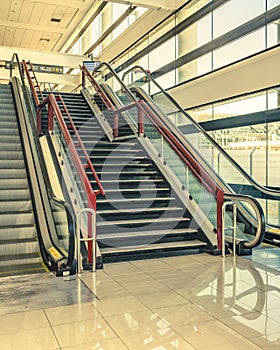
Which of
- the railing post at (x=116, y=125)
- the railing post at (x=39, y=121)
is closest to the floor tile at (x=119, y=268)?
the railing post at (x=39, y=121)

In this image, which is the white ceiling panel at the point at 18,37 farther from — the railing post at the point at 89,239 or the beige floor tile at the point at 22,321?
the beige floor tile at the point at 22,321

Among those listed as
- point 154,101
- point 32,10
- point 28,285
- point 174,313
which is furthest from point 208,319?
point 32,10

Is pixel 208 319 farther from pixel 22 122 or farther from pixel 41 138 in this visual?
pixel 22 122

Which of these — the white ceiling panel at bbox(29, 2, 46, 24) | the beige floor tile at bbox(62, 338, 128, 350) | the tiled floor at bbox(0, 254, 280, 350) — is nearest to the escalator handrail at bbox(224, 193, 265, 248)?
the tiled floor at bbox(0, 254, 280, 350)

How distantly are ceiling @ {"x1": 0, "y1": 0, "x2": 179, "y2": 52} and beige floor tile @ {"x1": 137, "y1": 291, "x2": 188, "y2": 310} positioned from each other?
9239mm

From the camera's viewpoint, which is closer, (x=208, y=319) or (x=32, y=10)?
(x=208, y=319)

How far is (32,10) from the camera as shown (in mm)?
14492

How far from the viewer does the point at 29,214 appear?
20.1 ft

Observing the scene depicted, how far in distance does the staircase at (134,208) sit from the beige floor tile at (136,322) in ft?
6.52

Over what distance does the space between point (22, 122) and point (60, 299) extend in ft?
15.5

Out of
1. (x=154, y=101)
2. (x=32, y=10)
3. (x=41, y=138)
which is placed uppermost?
(x=32, y=10)

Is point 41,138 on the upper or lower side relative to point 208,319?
upper

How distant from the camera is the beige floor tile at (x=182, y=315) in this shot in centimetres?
361

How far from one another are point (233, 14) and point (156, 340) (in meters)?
8.30
